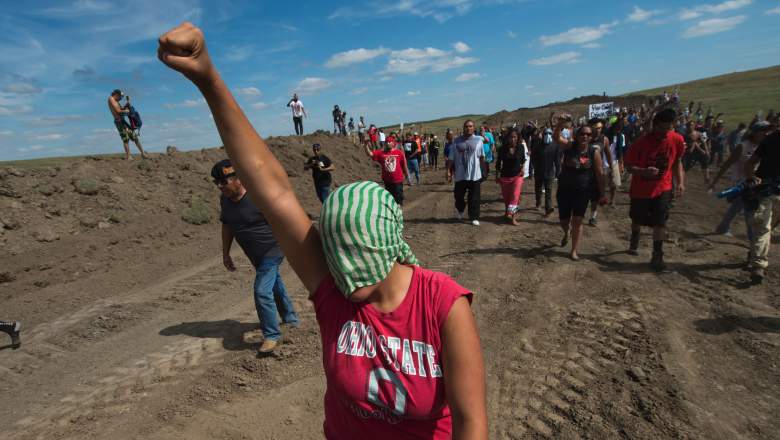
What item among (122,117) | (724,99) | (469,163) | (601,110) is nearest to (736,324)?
(469,163)

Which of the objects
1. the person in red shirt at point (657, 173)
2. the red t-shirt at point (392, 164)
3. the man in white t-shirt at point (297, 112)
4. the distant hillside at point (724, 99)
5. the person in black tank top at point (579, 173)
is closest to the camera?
the person in red shirt at point (657, 173)

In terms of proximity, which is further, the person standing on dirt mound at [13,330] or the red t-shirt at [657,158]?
the red t-shirt at [657,158]

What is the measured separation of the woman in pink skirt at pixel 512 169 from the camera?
875 centimetres

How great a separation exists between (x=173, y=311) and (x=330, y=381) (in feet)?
16.6

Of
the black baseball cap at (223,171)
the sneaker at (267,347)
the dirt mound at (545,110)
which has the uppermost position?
the dirt mound at (545,110)

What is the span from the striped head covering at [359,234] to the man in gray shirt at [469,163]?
741 centimetres

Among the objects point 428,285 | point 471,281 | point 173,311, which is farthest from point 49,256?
point 428,285

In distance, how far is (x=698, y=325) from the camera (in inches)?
168

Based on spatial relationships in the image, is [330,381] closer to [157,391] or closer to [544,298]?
[157,391]

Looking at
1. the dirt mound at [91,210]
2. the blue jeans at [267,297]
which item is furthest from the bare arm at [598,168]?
the dirt mound at [91,210]

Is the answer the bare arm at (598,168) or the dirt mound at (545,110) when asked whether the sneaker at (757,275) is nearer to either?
the bare arm at (598,168)

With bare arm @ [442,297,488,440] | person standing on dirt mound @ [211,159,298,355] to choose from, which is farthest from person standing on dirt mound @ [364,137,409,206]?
bare arm @ [442,297,488,440]

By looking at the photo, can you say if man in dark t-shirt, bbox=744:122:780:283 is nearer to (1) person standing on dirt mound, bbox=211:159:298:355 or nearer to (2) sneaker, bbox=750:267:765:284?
(2) sneaker, bbox=750:267:765:284

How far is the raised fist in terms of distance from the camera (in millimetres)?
1229
